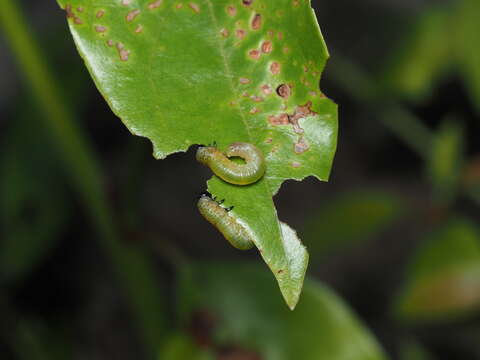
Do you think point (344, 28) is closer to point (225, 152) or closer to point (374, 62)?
point (374, 62)

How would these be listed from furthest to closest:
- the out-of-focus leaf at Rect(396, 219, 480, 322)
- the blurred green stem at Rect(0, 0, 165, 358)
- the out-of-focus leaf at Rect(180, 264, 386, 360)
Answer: the out-of-focus leaf at Rect(396, 219, 480, 322) < the out-of-focus leaf at Rect(180, 264, 386, 360) < the blurred green stem at Rect(0, 0, 165, 358)

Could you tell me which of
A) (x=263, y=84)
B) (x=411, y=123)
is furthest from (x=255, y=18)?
(x=411, y=123)

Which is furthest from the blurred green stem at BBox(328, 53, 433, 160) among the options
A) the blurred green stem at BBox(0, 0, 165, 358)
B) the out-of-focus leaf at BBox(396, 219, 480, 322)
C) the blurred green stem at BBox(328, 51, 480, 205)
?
the blurred green stem at BBox(0, 0, 165, 358)

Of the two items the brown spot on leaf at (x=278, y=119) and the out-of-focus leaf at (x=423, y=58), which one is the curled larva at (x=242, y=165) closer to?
the brown spot on leaf at (x=278, y=119)

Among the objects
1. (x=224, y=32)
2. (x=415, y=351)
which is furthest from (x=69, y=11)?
(x=415, y=351)

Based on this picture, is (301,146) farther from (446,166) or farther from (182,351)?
(446,166)

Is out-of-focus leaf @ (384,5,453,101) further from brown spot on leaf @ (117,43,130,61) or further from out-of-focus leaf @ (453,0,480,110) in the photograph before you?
brown spot on leaf @ (117,43,130,61)
